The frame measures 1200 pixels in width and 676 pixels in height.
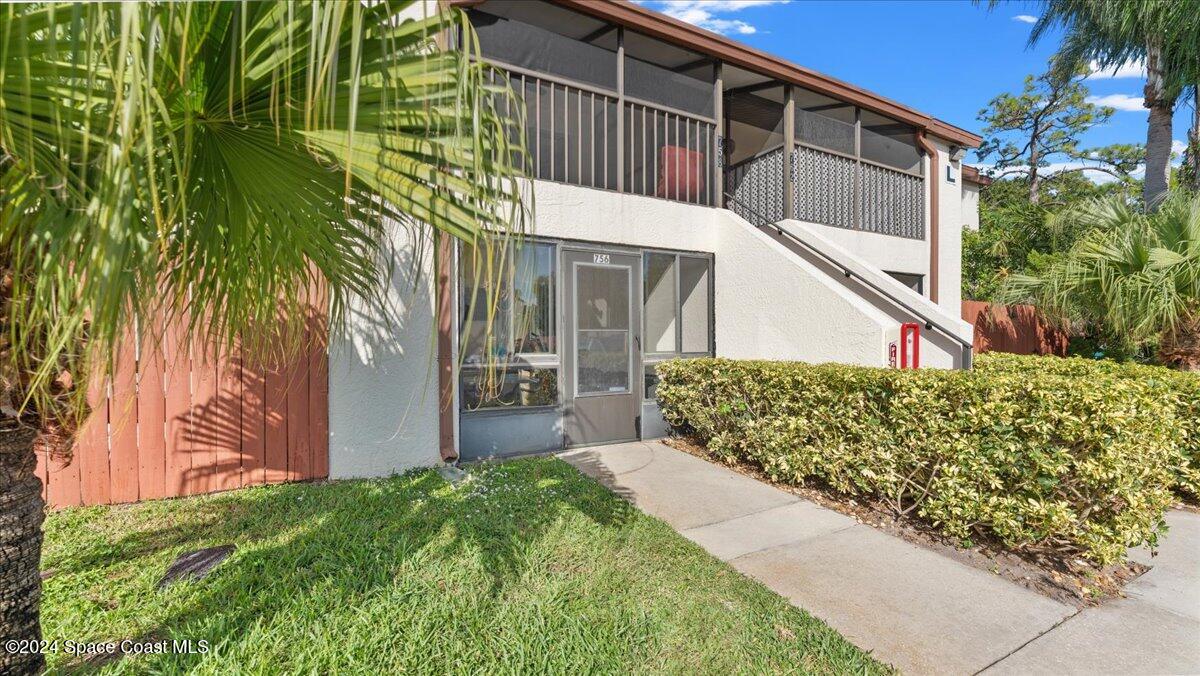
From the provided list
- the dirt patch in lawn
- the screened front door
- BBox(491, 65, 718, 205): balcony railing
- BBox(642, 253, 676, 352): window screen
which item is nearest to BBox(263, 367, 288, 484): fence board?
the screened front door

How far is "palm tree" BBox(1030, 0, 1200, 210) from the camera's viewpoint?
9055 mm

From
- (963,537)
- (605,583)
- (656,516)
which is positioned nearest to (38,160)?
(605,583)

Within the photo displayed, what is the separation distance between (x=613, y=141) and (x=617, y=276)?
6.10 feet

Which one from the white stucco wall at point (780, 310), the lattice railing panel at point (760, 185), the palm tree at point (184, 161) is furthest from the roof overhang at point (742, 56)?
the palm tree at point (184, 161)

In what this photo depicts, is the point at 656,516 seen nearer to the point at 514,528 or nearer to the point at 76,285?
the point at 514,528

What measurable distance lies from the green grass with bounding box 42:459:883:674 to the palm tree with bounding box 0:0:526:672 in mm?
886

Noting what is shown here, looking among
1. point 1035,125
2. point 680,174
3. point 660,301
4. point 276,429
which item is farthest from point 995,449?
point 1035,125

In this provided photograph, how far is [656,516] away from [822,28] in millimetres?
11410

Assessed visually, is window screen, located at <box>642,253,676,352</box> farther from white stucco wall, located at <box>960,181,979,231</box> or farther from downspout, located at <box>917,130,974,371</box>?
white stucco wall, located at <box>960,181,979,231</box>

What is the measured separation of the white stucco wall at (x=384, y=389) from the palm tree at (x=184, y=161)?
272cm

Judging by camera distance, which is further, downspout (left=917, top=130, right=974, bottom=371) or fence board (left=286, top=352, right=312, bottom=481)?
downspout (left=917, top=130, right=974, bottom=371)

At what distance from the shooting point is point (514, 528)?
380cm

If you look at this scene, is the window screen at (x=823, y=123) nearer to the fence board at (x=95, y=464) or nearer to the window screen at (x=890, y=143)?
the window screen at (x=890, y=143)

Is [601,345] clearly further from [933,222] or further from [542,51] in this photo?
[933,222]
